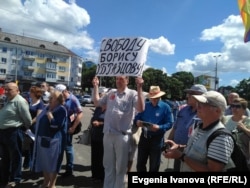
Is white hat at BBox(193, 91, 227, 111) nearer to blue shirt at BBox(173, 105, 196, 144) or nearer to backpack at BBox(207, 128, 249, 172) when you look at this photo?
backpack at BBox(207, 128, 249, 172)

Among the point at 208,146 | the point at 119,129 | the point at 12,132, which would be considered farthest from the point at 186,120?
the point at 12,132

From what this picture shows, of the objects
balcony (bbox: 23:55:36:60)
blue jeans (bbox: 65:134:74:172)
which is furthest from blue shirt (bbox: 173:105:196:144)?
balcony (bbox: 23:55:36:60)

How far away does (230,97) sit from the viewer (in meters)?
8.02

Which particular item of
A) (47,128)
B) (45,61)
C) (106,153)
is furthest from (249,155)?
(45,61)

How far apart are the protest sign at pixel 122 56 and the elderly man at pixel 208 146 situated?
2132 millimetres

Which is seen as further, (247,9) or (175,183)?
(247,9)

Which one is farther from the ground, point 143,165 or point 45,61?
point 45,61

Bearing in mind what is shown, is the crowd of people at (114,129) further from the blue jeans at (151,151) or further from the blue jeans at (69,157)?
the blue jeans at (69,157)

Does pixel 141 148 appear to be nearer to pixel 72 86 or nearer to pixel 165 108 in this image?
pixel 165 108

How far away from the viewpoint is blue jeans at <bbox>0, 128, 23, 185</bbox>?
6.23m

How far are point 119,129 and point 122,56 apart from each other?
123 cm

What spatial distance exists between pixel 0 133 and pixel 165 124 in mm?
2914

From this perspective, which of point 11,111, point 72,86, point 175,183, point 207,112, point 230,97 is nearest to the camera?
point 175,183

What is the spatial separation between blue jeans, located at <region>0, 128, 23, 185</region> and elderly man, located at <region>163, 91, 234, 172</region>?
3658 millimetres
